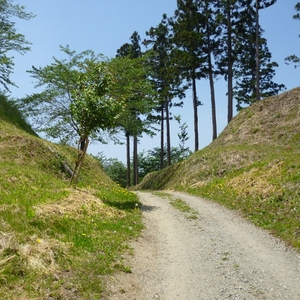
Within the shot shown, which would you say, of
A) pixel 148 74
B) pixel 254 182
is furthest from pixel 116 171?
pixel 254 182

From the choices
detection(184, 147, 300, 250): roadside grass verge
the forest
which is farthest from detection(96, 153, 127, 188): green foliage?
detection(184, 147, 300, 250): roadside grass verge

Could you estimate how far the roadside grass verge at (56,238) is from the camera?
6.12 metres

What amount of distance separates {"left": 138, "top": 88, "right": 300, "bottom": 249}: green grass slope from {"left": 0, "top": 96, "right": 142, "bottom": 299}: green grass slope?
5107 mm

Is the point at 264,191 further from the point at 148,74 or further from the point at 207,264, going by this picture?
the point at 148,74

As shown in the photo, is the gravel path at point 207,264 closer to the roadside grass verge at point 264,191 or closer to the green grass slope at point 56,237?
the green grass slope at point 56,237

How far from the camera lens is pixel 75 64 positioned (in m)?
26.5

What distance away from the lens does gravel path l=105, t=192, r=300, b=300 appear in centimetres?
663

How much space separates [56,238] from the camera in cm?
836

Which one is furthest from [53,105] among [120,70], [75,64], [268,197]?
[268,197]

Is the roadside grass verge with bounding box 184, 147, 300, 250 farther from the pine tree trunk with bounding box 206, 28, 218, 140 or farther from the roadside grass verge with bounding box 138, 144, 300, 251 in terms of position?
the pine tree trunk with bounding box 206, 28, 218, 140

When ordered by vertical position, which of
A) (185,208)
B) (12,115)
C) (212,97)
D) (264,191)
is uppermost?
(212,97)

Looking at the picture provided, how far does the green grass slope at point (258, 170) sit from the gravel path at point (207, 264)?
1.27 m

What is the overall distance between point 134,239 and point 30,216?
3.10 m

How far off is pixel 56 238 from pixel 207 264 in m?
3.88
